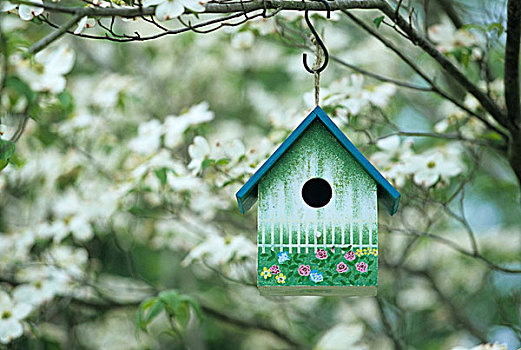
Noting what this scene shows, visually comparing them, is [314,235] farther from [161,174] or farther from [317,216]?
[161,174]

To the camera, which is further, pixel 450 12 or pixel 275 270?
pixel 450 12

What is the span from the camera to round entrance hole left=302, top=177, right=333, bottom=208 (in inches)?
61.9

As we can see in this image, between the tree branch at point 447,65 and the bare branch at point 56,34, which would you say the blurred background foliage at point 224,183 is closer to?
the tree branch at point 447,65

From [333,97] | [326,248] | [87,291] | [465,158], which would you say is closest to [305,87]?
[465,158]

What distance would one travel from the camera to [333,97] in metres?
2.20

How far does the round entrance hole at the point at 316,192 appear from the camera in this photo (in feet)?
5.16

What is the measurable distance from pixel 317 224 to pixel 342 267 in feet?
0.37

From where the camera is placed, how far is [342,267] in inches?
59.7

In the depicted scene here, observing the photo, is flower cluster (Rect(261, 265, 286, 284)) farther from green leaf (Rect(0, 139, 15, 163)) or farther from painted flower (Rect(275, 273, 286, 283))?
green leaf (Rect(0, 139, 15, 163))

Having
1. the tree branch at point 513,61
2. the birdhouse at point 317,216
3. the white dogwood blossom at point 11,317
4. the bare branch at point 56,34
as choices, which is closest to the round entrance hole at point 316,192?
the birdhouse at point 317,216

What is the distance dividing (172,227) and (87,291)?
1.81 feet

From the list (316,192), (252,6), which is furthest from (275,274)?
(252,6)

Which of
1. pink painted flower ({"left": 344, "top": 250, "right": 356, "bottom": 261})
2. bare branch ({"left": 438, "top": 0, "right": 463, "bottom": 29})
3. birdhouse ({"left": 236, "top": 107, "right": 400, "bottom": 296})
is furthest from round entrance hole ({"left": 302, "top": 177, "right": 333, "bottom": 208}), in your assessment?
bare branch ({"left": 438, "top": 0, "right": 463, "bottom": 29})

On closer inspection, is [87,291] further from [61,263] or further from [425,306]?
[425,306]
